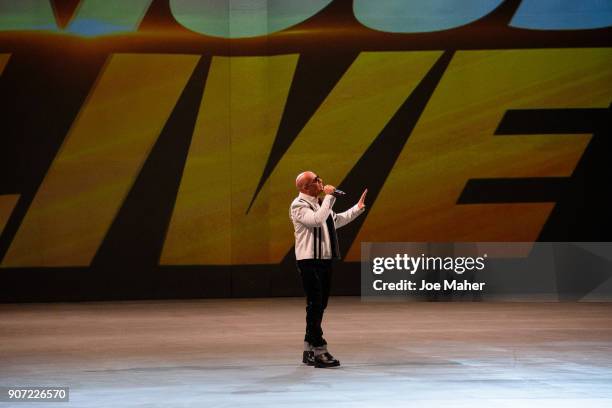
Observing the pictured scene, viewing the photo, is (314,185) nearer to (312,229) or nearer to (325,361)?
(312,229)

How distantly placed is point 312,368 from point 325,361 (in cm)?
15

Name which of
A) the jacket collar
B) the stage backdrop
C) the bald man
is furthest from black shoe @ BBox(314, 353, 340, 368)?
the stage backdrop

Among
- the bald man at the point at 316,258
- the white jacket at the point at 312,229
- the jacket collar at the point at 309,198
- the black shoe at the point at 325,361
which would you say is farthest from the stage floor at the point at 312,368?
the jacket collar at the point at 309,198

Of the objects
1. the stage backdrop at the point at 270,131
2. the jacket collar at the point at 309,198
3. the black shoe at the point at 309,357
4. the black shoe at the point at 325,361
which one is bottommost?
the black shoe at the point at 325,361

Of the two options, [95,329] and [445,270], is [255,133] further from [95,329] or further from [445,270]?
[95,329]

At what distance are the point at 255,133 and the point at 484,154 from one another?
4.11 m

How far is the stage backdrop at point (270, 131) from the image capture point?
19.3 m

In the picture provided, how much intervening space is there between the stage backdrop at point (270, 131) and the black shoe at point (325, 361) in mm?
8949

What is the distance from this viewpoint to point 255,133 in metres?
19.7

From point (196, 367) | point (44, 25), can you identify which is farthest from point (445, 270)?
point (196, 367)

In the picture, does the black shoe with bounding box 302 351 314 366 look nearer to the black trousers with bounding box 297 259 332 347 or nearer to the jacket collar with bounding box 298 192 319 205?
the black trousers with bounding box 297 259 332 347

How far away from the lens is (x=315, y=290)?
10836mm

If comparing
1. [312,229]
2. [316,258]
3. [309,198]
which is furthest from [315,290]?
[309,198]

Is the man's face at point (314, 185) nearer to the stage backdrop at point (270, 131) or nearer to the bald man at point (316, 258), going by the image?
the bald man at point (316, 258)
